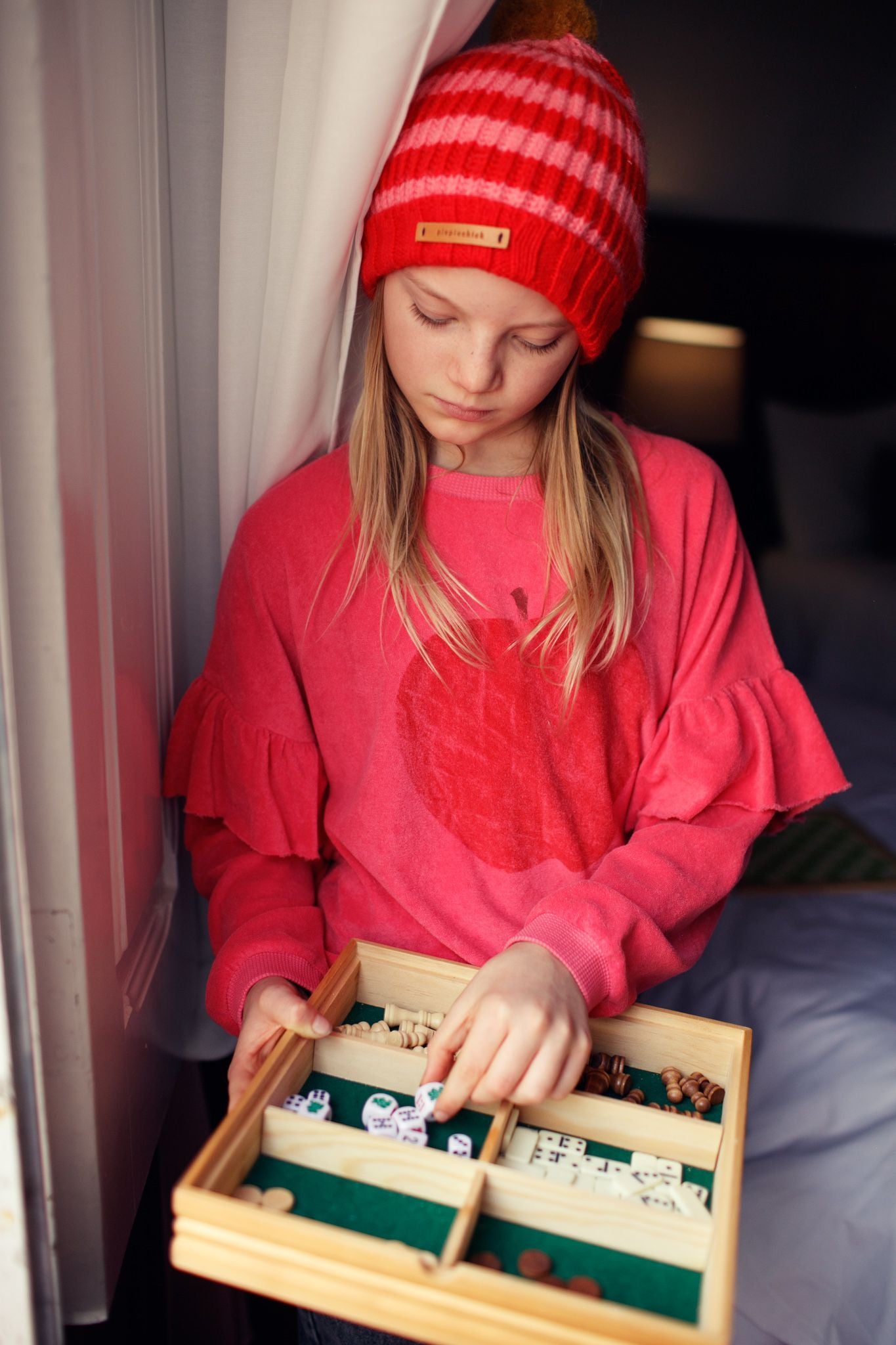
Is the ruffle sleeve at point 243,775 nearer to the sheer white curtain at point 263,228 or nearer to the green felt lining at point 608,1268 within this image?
the sheer white curtain at point 263,228

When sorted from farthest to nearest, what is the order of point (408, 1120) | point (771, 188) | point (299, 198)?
point (771, 188)
point (299, 198)
point (408, 1120)

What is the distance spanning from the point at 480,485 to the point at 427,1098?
0.55 meters

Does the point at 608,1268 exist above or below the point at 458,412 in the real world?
below

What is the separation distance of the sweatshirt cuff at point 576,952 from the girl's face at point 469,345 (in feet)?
1.37

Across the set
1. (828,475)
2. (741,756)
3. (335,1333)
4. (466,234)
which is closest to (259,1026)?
(335,1333)

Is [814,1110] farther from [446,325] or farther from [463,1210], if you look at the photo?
[446,325]

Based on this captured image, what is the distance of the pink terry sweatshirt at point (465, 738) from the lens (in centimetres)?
97

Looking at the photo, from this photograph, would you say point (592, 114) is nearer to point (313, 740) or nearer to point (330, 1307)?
point (313, 740)

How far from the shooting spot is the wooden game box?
1.71 feet

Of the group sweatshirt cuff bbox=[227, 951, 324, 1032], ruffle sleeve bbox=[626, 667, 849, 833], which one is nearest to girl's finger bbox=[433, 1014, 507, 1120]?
sweatshirt cuff bbox=[227, 951, 324, 1032]

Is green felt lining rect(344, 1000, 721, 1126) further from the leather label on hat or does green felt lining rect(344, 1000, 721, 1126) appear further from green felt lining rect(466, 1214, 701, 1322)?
the leather label on hat

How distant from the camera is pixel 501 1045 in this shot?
2.28ft

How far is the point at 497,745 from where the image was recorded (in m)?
0.97

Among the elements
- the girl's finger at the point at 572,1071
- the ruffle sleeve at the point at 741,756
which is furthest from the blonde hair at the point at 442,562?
the girl's finger at the point at 572,1071
